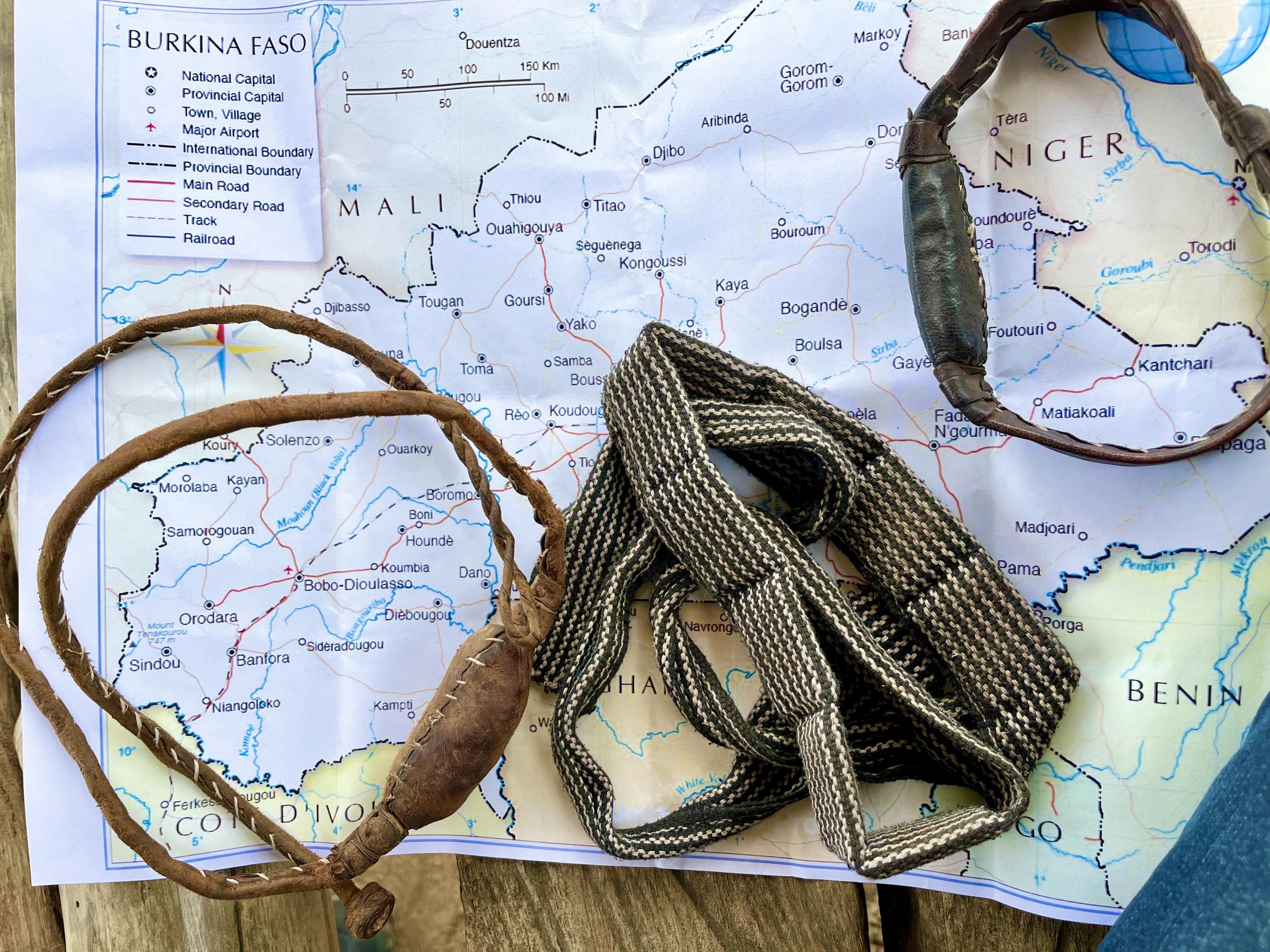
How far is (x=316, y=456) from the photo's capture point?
23.0 inches

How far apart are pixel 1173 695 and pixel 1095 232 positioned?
292mm

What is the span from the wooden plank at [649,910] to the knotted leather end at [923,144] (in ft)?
1.56

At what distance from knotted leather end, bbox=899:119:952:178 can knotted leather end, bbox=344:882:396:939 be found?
57cm

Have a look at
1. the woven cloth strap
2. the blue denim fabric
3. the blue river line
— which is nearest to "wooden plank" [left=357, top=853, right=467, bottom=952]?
the woven cloth strap

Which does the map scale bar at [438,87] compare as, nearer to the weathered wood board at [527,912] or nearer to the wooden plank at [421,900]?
the weathered wood board at [527,912]

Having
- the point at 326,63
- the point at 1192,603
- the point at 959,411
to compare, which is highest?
the point at 326,63

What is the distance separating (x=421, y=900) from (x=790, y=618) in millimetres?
431

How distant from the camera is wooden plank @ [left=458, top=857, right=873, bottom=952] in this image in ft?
1.81

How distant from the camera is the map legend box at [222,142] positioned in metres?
0.58

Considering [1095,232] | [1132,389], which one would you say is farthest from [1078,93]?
[1132,389]

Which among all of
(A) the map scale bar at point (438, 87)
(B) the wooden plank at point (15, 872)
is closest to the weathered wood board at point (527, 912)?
(B) the wooden plank at point (15, 872)

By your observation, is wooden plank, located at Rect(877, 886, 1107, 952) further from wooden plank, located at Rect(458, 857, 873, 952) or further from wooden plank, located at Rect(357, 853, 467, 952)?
wooden plank, located at Rect(357, 853, 467, 952)

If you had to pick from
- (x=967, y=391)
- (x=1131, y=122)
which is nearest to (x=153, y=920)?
(x=967, y=391)

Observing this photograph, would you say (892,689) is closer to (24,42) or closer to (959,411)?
(959,411)
